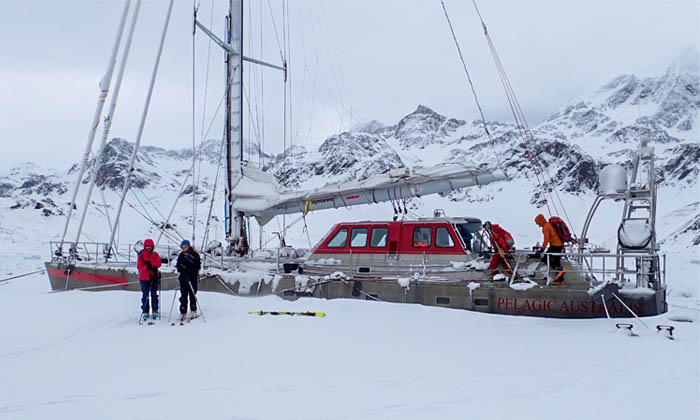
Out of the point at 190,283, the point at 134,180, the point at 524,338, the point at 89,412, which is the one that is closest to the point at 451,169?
the point at 524,338

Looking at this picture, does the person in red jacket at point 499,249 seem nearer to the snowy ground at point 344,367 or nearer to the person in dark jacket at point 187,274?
the snowy ground at point 344,367

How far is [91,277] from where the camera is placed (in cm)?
1286

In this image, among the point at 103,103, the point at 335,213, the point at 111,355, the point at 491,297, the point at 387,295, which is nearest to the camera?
the point at 111,355

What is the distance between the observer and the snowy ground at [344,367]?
420 centimetres

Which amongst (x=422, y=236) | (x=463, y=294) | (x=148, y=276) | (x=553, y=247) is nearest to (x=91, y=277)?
(x=148, y=276)

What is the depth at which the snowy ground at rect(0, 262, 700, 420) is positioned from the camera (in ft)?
13.8

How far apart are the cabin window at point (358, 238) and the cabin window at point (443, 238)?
1.68 m

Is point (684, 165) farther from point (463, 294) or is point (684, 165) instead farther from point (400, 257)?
point (463, 294)

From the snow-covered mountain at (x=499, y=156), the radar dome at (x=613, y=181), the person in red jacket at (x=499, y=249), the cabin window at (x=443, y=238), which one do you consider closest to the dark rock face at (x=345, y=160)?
the snow-covered mountain at (x=499, y=156)

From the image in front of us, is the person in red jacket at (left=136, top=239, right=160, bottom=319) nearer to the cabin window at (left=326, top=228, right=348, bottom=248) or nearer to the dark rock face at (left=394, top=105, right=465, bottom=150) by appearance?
the cabin window at (left=326, top=228, right=348, bottom=248)

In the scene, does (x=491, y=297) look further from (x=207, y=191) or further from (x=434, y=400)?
(x=207, y=191)

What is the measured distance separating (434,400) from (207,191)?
4679 inches

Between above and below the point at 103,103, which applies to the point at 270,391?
below

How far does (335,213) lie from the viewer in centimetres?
6838
